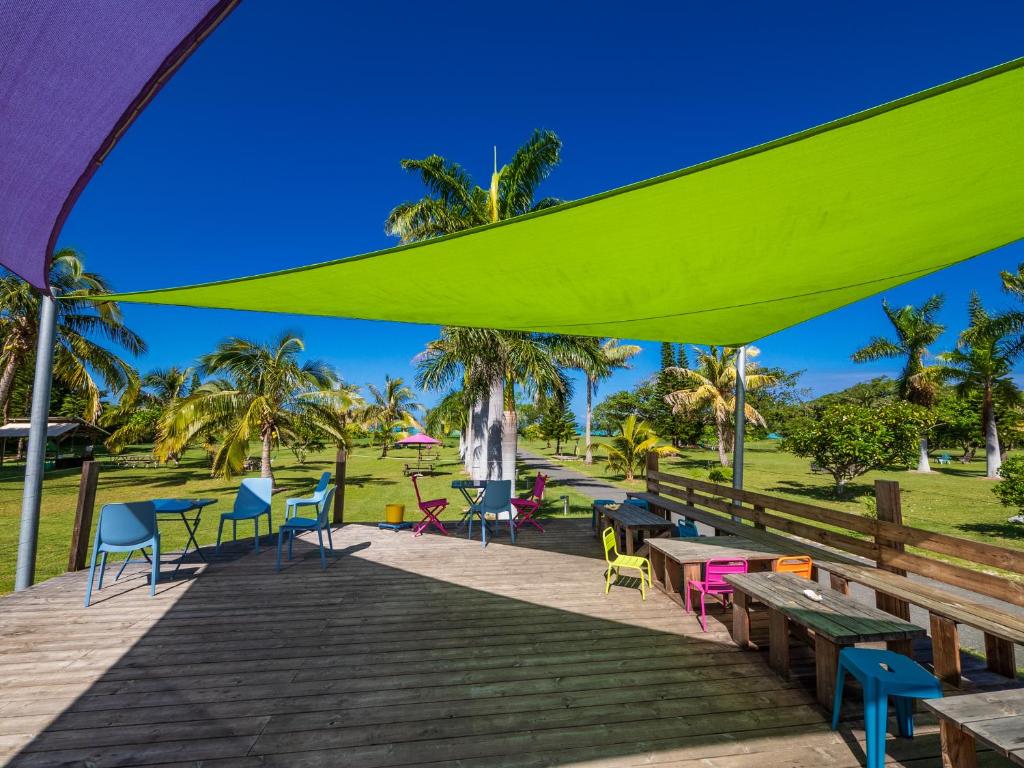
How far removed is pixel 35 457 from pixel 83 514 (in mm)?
941

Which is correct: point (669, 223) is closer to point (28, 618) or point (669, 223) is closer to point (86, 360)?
point (28, 618)

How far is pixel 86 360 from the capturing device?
16453 mm

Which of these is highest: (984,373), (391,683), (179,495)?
(984,373)

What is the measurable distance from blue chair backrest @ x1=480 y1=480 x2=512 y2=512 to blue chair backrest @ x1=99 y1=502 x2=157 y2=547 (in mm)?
3718

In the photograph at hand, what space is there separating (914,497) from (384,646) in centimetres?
1825

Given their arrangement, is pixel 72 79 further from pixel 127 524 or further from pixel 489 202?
pixel 489 202

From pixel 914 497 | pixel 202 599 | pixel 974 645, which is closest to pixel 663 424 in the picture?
pixel 914 497

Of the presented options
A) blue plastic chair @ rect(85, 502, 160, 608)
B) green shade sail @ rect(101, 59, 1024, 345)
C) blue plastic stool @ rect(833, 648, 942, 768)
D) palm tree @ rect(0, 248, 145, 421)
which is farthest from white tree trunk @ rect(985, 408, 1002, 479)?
palm tree @ rect(0, 248, 145, 421)

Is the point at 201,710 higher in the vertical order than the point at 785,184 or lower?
lower

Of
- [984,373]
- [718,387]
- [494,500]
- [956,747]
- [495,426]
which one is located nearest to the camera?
[956,747]

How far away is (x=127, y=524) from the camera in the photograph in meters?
4.28

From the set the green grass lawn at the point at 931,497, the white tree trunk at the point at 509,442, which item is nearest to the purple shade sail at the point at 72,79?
the white tree trunk at the point at 509,442

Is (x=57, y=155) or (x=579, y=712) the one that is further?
(x=579, y=712)

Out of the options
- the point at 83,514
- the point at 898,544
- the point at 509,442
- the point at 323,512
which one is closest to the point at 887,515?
the point at 898,544
